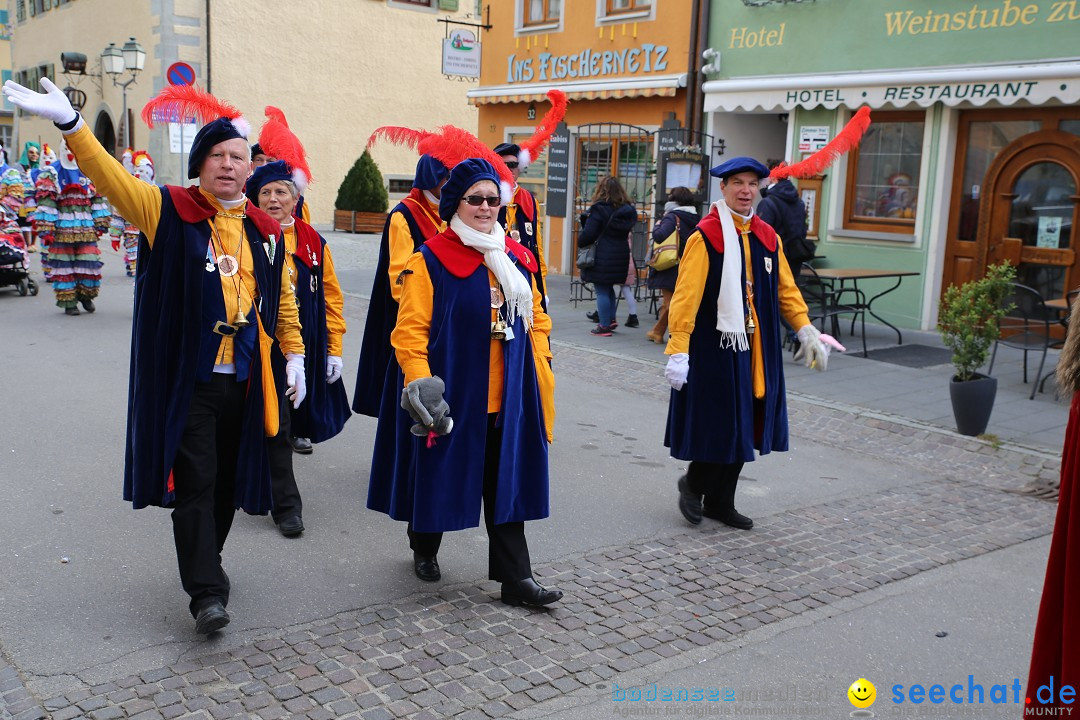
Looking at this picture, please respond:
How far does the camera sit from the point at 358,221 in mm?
24516

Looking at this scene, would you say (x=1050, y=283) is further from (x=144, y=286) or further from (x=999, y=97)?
(x=144, y=286)

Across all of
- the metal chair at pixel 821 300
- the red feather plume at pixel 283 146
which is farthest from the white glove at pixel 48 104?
the metal chair at pixel 821 300

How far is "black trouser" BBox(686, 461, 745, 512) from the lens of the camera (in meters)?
5.48

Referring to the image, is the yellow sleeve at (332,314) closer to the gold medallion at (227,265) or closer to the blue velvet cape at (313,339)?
the blue velvet cape at (313,339)

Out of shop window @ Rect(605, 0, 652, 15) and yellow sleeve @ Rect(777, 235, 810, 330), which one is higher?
shop window @ Rect(605, 0, 652, 15)

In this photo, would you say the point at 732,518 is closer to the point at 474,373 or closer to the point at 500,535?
the point at 500,535

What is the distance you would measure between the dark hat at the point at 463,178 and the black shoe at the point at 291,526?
6.25 ft

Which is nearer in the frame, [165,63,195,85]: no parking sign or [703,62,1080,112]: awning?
[703,62,1080,112]: awning

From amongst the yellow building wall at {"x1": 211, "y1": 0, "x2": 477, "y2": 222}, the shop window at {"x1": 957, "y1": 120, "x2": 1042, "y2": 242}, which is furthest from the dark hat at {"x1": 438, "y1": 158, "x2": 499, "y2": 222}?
the yellow building wall at {"x1": 211, "y1": 0, "x2": 477, "y2": 222}

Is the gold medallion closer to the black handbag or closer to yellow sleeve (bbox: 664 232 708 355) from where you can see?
yellow sleeve (bbox: 664 232 708 355)

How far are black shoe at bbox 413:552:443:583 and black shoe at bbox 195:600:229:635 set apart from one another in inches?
38.4

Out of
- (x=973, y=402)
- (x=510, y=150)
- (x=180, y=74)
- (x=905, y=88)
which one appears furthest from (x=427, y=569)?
(x=180, y=74)

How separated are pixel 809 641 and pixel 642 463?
2.72 metres

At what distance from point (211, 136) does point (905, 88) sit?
9.53 metres
